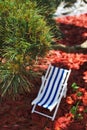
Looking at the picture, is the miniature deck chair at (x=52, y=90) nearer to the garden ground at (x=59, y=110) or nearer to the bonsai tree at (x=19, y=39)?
the garden ground at (x=59, y=110)

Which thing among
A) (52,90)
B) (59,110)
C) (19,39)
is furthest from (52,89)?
(19,39)

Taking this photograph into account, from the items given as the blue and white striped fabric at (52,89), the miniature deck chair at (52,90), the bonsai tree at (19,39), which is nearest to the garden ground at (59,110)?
the miniature deck chair at (52,90)

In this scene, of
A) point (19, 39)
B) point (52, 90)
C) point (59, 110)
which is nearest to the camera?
point (19, 39)

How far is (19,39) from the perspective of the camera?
18.5ft

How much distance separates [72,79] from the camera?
746cm

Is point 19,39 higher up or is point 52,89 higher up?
point 19,39

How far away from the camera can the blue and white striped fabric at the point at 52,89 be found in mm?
6621

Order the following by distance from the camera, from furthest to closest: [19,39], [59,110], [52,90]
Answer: [52,90], [59,110], [19,39]

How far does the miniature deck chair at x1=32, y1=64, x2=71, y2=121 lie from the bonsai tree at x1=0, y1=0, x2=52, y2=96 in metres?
0.83

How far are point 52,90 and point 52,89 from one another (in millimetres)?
19

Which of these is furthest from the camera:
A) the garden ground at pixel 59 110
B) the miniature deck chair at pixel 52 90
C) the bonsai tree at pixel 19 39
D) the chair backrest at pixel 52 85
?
the chair backrest at pixel 52 85

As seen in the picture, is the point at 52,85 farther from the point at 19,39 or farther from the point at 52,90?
the point at 19,39

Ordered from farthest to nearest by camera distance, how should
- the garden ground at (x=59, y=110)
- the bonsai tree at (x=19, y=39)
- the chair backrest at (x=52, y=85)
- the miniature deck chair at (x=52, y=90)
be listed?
1. the chair backrest at (x=52, y=85)
2. the miniature deck chair at (x=52, y=90)
3. the garden ground at (x=59, y=110)
4. the bonsai tree at (x=19, y=39)

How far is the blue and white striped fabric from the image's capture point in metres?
6.62
